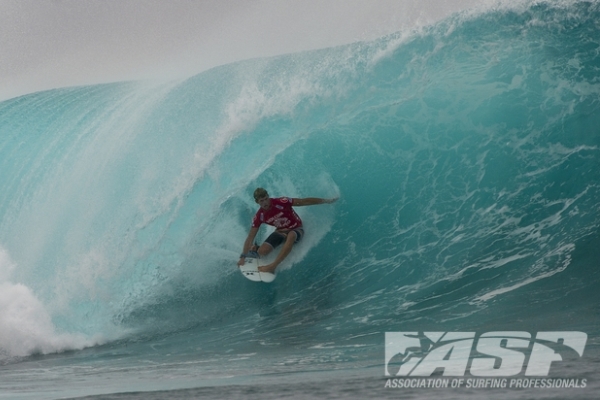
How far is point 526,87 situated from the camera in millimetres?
9430

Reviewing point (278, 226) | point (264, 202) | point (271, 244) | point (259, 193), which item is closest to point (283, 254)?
point (271, 244)

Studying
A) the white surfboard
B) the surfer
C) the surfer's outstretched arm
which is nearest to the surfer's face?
the surfer

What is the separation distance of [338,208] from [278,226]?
112cm

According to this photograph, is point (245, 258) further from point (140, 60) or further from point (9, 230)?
point (140, 60)

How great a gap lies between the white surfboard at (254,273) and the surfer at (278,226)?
0.16 feet

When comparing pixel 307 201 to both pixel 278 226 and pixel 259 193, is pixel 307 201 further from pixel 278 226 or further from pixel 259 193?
pixel 259 193

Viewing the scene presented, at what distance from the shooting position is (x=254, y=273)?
8461 mm

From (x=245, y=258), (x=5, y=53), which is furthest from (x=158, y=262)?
(x=5, y=53)

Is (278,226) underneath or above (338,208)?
above

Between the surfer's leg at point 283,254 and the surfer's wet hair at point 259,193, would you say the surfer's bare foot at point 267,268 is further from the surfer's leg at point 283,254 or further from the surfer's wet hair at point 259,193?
the surfer's wet hair at point 259,193

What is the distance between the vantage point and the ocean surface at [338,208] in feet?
24.7

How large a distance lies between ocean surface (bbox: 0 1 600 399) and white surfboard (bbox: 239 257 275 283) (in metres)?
0.20

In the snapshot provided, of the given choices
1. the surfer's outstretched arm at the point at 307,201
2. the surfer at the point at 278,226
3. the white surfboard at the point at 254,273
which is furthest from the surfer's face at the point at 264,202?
the white surfboard at the point at 254,273

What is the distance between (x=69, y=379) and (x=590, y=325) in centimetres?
452
